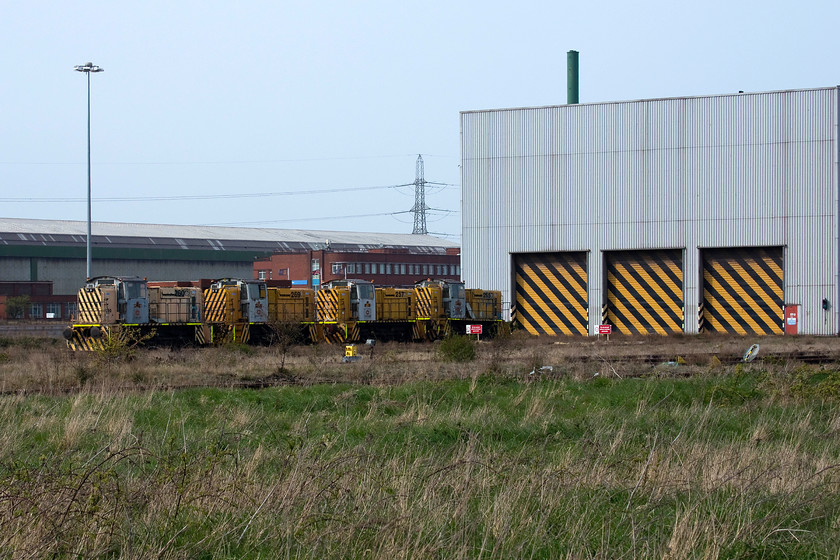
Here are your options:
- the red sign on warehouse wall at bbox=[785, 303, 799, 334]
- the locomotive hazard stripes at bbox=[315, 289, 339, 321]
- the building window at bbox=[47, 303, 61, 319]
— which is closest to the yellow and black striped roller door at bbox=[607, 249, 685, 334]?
the red sign on warehouse wall at bbox=[785, 303, 799, 334]

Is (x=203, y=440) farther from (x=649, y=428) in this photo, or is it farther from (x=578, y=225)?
(x=578, y=225)

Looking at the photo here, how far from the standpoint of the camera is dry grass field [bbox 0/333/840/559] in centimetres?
616

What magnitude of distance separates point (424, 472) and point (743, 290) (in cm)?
3561

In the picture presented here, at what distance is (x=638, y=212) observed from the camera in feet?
138

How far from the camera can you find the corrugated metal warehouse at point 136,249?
7906 centimetres

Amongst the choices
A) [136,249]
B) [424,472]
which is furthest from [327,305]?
[136,249]

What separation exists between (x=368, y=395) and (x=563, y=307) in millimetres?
29039

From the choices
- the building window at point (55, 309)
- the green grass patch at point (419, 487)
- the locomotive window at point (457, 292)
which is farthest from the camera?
the building window at point (55, 309)

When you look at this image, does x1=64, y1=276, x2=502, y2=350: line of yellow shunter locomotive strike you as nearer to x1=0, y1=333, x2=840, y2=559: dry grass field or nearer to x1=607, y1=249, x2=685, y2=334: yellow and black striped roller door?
x1=607, y1=249, x2=685, y2=334: yellow and black striped roller door

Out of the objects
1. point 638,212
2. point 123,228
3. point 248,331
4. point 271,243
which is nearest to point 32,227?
point 123,228

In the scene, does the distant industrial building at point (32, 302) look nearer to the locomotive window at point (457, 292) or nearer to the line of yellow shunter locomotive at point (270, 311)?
the line of yellow shunter locomotive at point (270, 311)

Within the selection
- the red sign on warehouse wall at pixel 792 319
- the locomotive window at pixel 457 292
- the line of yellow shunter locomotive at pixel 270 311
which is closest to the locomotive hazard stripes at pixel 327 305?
the line of yellow shunter locomotive at pixel 270 311

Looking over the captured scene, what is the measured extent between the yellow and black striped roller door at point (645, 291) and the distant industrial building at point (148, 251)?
1356 inches

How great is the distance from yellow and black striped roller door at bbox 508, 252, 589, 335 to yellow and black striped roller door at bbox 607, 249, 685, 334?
1.33 metres
